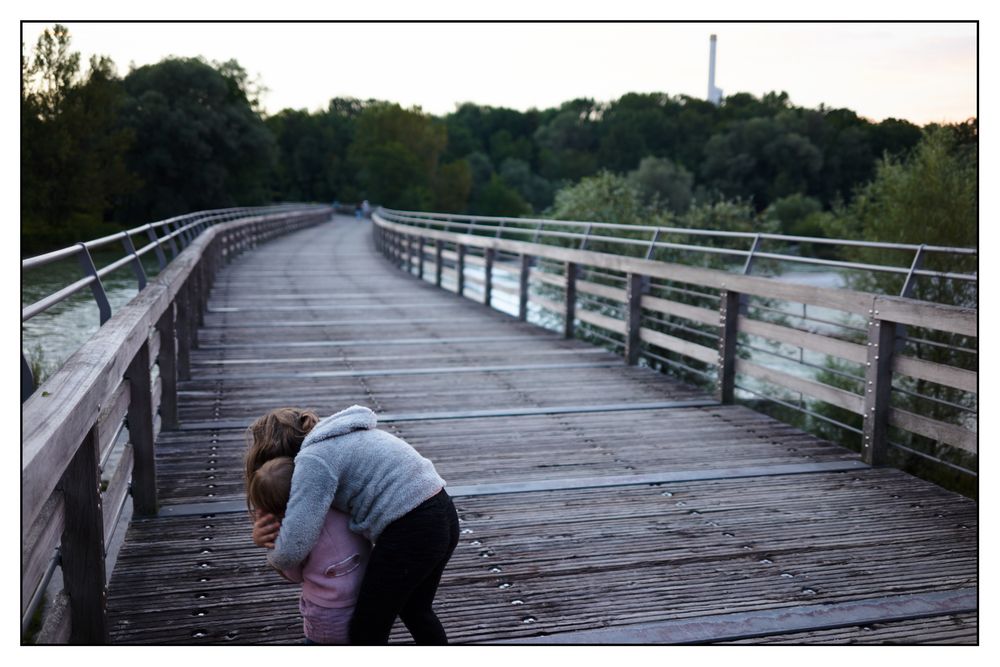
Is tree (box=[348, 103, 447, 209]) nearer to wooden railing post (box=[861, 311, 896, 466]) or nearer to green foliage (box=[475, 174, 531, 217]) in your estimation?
green foliage (box=[475, 174, 531, 217])

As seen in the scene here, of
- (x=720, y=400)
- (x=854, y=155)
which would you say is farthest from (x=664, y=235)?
(x=720, y=400)

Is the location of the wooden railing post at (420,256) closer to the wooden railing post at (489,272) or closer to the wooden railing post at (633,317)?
the wooden railing post at (489,272)

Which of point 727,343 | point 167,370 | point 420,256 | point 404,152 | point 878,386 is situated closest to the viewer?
point 878,386

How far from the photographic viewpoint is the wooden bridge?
132 inches

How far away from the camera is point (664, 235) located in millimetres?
27047

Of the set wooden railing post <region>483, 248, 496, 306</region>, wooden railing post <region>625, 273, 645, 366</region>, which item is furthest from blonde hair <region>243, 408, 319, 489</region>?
wooden railing post <region>483, 248, 496, 306</region>

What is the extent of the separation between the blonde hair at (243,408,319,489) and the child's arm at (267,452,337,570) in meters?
0.13

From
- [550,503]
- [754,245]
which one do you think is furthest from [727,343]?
[550,503]

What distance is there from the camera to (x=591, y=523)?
178 inches

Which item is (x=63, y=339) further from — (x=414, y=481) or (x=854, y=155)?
(x=854, y=155)

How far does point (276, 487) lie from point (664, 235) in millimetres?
25039

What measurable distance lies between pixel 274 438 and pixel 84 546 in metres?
0.73

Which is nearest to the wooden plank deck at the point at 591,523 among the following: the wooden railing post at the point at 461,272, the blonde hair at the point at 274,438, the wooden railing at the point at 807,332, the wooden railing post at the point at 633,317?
the wooden railing at the point at 807,332

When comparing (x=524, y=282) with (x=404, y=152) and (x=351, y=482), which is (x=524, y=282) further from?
(x=404, y=152)
